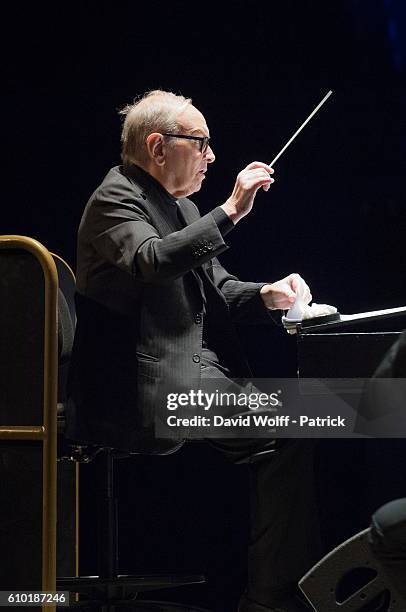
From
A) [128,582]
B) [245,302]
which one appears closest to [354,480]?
[245,302]

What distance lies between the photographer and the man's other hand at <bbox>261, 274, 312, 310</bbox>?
2.66 metres

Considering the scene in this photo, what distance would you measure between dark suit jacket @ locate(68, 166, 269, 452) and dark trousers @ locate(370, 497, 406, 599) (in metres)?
0.92

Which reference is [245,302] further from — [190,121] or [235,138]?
[235,138]

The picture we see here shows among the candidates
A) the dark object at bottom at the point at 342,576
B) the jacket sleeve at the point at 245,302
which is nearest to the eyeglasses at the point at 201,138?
the jacket sleeve at the point at 245,302

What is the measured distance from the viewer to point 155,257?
7.99 feet

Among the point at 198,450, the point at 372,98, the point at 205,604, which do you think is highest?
the point at 372,98

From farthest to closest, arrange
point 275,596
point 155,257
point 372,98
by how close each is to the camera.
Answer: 1. point 372,98
2. point 155,257
3. point 275,596

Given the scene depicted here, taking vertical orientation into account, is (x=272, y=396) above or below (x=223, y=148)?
below

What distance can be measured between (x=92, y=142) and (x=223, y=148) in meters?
0.42

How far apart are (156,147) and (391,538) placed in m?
1.43

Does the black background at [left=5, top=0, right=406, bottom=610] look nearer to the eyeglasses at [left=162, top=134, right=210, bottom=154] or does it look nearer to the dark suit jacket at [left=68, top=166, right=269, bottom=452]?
the eyeglasses at [left=162, top=134, right=210, bottom=154]

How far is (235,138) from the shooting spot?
3354mm

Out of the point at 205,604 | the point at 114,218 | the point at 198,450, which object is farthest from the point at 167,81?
the point at 205,604

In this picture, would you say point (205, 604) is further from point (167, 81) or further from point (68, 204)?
point (167, 81)
